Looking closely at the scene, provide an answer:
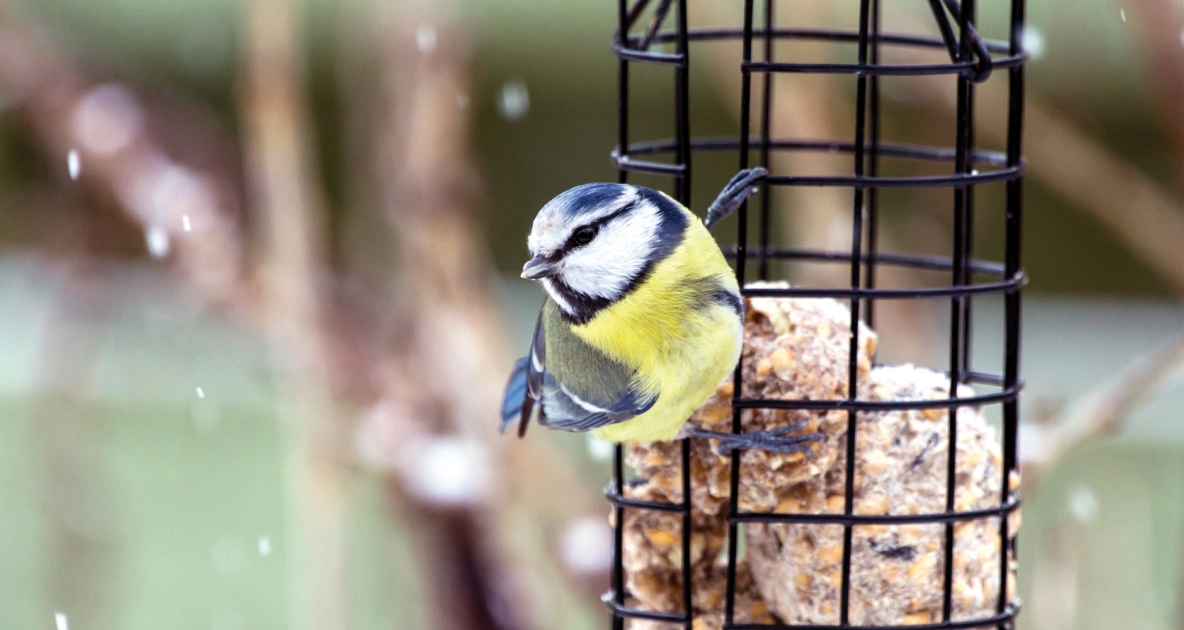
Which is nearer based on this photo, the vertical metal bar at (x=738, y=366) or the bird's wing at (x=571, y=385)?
the vertical metal bar at (x=738, y=366)

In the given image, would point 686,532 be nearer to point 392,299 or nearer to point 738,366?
point 738,366

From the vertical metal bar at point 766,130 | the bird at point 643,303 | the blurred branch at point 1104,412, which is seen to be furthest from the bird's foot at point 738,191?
the blurred branch at point 1104,412

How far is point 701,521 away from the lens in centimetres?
172

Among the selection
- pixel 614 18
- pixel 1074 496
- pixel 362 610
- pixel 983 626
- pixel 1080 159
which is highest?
pixel 614 18

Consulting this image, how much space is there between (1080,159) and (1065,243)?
1928mm

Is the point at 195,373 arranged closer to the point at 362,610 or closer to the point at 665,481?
the point at 362,610

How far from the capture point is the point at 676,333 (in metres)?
1.60

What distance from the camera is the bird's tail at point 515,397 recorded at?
6.16 ft

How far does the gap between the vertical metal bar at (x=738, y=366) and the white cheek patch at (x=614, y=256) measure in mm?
109

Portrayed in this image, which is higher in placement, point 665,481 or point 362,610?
point 665,481

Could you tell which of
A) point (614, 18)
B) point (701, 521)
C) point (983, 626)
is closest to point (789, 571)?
point (701, 521)

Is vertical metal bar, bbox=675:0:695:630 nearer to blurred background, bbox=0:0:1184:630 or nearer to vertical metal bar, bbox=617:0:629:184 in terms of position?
vertical metal bar, bbox=617:0:629:184

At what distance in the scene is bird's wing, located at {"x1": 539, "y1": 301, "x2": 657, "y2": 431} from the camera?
1.62 meters

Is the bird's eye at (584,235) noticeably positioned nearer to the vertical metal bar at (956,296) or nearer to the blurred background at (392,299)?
the vertical metal bar at (956,296)
